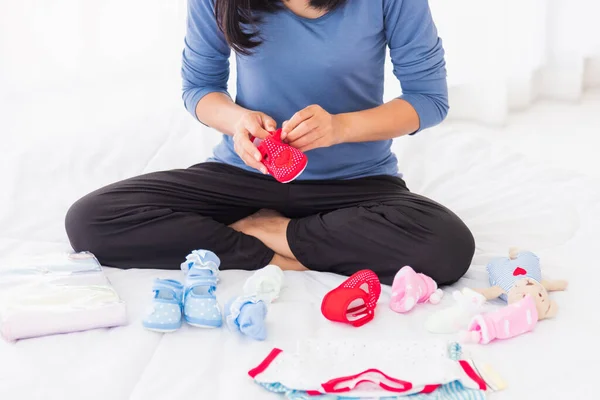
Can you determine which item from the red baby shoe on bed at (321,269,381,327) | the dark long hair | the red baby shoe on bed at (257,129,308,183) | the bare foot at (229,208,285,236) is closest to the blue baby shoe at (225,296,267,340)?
the red baby shoe on bed at (321,269,381,327)

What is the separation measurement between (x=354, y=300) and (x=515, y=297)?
0.25 m

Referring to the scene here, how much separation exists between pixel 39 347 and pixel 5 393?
12 centimetres

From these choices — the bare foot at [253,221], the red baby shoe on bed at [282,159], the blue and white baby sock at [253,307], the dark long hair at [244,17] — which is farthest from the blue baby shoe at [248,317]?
the dark long hair at [244,17]

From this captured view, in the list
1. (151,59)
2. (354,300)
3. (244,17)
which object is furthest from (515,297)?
(151,59)

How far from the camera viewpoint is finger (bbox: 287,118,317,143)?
4.39ft

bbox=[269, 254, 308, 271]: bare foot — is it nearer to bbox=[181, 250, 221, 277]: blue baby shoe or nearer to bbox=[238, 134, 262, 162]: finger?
bbox=[181, 250, 221, 277]: blue baby shoe

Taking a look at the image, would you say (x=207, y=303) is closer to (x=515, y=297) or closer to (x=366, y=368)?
(x=366, y=368)

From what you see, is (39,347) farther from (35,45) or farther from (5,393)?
(35,45)

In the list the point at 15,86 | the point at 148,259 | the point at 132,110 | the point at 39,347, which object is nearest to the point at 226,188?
the point at 148,259

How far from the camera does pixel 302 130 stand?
4.39 ft

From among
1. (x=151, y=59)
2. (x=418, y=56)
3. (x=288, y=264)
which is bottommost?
(x=288, y=264)

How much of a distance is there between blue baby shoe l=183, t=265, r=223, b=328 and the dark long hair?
1.38 feet

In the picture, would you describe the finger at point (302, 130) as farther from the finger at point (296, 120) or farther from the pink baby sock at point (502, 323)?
the pink baby sock at point (502, 323)

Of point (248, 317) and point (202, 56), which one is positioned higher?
point (202, 56)
